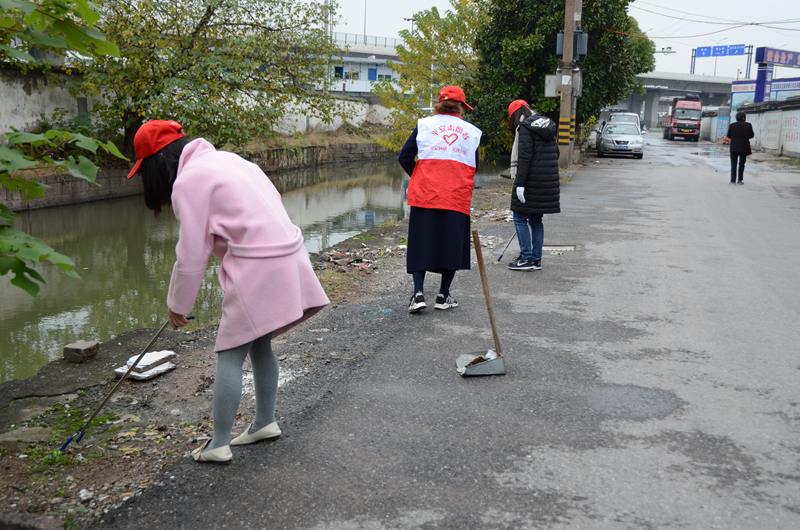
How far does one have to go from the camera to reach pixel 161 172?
2949 millimetres

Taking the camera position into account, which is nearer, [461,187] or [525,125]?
[461,187]

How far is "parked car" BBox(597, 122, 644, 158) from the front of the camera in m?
28.2

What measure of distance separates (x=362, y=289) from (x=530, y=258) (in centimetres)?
195

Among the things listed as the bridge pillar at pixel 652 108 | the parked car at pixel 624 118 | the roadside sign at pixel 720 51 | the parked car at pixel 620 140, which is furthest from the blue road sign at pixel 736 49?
the parked car at pixel 620 140

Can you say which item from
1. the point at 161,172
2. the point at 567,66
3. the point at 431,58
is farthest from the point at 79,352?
the point at 431,58

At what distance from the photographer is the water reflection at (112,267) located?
685cm

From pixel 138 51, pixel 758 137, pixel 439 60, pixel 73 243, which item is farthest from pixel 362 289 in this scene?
pixel 758 137

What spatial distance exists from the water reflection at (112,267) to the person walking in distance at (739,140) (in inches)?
336

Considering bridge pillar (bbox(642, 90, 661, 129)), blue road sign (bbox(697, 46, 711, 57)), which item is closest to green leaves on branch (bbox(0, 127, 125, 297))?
blue road sign (bbox(697, 46, 711, 57))

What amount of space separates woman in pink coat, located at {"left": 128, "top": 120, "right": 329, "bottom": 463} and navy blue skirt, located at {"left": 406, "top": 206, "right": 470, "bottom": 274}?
8.12 feet

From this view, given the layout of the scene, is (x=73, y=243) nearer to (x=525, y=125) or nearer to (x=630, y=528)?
(x=525, y=125)

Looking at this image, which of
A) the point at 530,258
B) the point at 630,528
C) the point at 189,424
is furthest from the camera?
the point at 530,258

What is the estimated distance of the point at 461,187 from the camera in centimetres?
543

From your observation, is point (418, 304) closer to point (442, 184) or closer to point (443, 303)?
point (443, 303)
